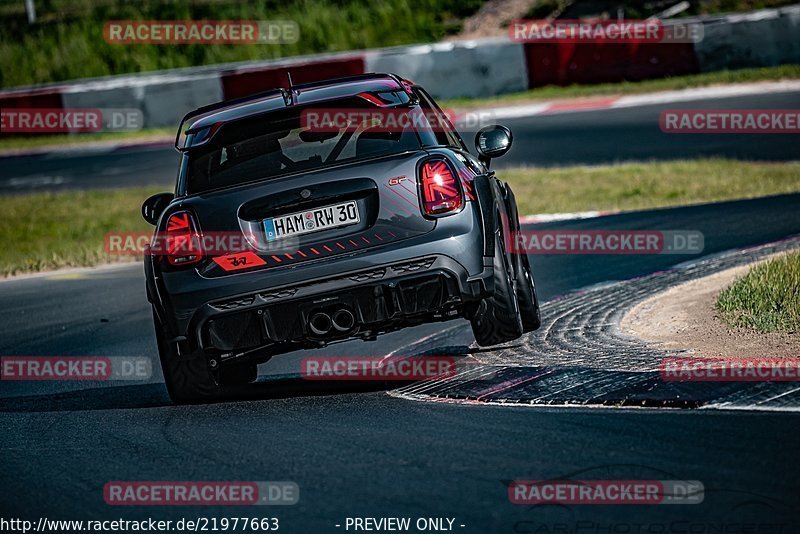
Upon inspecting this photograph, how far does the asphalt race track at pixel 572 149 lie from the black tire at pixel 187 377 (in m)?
11.4

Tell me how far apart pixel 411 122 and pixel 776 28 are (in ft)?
60.6

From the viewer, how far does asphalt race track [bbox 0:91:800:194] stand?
1833 cm

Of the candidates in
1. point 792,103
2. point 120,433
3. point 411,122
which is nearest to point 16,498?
point 120,433

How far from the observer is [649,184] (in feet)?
52.3

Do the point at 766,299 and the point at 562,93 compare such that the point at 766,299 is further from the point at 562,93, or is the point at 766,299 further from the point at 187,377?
the point at 562,93

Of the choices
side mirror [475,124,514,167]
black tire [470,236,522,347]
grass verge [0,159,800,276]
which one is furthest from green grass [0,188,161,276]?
black tire [470,236,522,347]

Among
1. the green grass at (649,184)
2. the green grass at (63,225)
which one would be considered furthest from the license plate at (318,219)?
the green grass at (63,225)

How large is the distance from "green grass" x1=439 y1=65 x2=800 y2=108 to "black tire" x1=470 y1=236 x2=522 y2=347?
1743 centimetres

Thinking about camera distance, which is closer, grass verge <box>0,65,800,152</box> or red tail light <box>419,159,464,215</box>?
red tail light <box>419,159,464,215</box>

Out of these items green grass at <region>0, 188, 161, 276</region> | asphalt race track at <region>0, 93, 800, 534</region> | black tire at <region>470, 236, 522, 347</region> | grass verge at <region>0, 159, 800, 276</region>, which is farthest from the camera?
green grass at <region>0, 188, 161, 276</region>

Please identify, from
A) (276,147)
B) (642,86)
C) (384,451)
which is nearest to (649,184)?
(642,86)

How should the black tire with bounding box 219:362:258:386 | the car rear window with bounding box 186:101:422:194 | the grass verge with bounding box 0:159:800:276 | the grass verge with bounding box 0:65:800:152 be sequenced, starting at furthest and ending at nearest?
the grass verge with bounding box 0:65:800:152
the grass verge with bounding box 0:159:800:276
the black tire with bounding box 219:362:258:386
the car rear window with bounding box 186:101:422:194

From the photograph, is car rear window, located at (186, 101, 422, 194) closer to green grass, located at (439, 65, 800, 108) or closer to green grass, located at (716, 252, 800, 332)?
green grass, located at (716, 252, 800, 332)

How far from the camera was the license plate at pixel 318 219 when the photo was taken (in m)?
6.55
